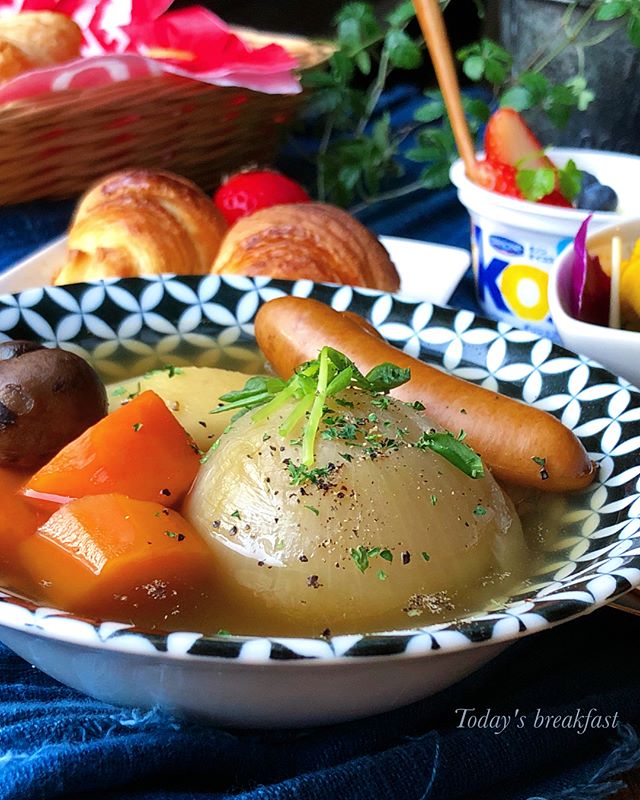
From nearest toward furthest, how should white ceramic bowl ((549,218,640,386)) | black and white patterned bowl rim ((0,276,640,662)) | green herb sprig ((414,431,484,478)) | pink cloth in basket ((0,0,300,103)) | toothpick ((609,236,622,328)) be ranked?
black and white patterned bowl rim ((0,276,640,662)) → green herb sprig ((414,431,484,478)) → white ceramic bowl ((549,218,640,386)) → toothpick ((609,236,622,328)) → pink cloth in basket ((0,0,300,103))

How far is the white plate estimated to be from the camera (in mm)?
1907

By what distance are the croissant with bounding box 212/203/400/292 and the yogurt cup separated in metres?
0.22

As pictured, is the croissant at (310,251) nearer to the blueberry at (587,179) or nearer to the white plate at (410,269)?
the white plate at (410,269)

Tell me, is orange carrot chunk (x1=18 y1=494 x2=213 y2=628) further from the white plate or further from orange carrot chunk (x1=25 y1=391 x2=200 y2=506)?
the white plate

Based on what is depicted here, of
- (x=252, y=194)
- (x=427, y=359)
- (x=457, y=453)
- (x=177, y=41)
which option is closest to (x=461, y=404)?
(x=457, y=453)

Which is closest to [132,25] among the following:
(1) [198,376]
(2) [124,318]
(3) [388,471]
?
(2) [124,318]

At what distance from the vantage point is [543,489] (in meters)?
1.20

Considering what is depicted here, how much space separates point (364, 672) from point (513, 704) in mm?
224

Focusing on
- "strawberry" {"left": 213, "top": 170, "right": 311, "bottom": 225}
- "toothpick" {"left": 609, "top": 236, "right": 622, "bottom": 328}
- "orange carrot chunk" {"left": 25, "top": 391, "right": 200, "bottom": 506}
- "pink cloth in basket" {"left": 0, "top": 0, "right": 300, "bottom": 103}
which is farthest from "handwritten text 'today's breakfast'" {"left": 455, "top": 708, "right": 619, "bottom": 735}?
"pink cloth in basket" {"left": 0, "top": 0, "right": 300, "bottom": 103}

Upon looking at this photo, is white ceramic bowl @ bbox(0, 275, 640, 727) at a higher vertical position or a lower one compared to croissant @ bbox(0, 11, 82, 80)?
lower

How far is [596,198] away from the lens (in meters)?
1.91

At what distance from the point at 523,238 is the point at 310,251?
1.32 ft

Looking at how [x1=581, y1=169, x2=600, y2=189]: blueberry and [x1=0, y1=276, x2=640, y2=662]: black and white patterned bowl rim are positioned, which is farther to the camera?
[x1=581, y1=169, x2=600, y2=189]: blueberry

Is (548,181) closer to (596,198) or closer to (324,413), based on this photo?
(596,198)
